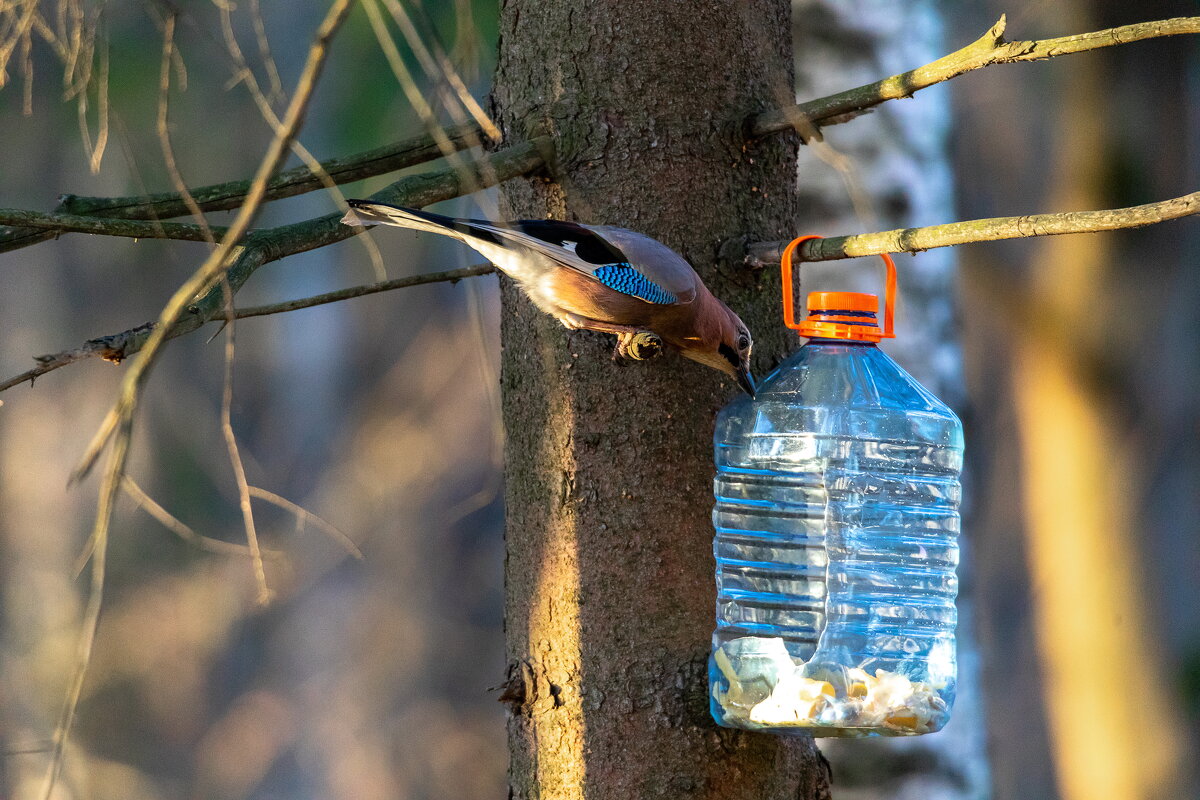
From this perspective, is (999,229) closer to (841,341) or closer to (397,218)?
(841,341)

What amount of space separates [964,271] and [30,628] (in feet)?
27.2

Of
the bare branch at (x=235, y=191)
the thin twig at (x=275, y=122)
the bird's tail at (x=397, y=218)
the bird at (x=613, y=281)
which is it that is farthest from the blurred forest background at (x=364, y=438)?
the thin twig at (x=275, y=122)

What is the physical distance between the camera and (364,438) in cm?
1122

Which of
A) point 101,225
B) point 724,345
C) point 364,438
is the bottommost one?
point 364,438

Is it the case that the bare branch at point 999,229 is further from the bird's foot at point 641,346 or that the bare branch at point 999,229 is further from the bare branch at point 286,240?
the bare branch at point 286,240

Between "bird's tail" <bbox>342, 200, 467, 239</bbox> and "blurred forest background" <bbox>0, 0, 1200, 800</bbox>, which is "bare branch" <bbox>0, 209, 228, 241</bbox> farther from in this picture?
"blurred forest background" <bbox>0, 0, 1200, 800</bbox>

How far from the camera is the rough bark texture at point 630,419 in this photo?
88.9 inches

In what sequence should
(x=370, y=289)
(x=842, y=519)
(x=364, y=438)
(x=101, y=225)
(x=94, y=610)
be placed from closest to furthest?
(x=94, y=610), (x=101, y=225), (x=370, y=289), (x=842, y=519), (x=364, y=438)

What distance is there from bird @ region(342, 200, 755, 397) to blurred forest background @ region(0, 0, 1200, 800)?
5866 mm

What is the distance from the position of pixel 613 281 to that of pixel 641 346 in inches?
4.9

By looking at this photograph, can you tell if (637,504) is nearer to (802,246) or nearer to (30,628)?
(802,246)

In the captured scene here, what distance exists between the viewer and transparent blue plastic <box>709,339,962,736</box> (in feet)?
8.47

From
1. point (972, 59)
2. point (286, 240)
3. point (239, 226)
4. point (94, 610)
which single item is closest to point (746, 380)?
point (972, 59)

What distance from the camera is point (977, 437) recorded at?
30.3 ft
